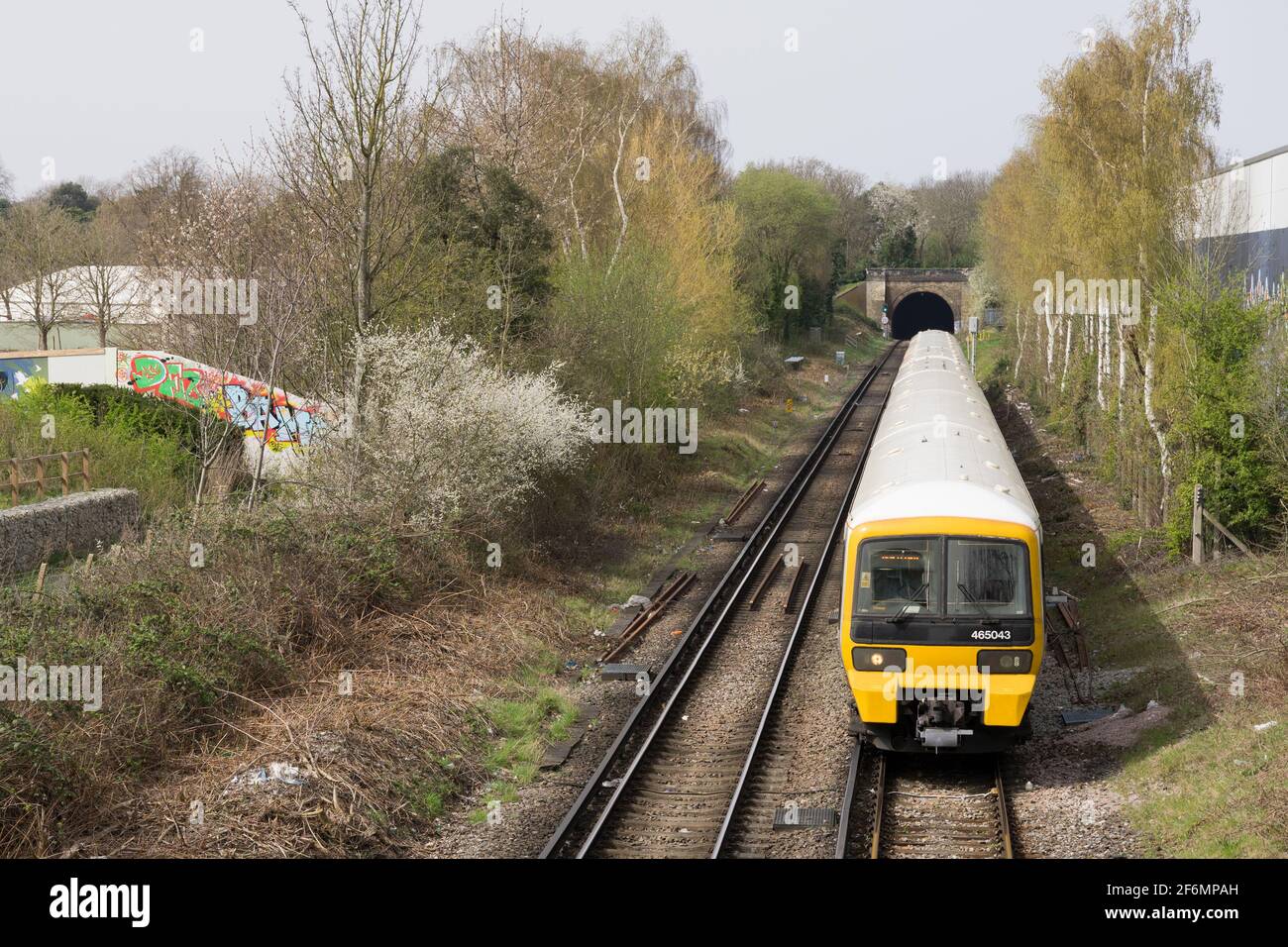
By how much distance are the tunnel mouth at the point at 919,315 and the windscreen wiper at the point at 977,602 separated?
82.7 metres

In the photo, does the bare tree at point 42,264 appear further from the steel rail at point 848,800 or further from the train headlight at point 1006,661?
the train headlight at point 1006,661

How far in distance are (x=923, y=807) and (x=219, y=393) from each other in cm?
1760

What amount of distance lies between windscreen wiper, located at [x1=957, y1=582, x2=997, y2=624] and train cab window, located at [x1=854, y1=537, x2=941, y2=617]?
8.6 inches

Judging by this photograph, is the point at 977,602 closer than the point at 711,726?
Yes

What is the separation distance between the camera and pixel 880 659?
1091 cm

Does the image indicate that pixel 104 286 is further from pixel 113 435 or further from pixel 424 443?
pixel 424 443

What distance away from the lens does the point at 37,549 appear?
17.5 meters

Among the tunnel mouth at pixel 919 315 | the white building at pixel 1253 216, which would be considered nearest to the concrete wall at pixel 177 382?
the white building at pixel 1253 216

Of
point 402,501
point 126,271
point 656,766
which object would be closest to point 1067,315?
point 402,501

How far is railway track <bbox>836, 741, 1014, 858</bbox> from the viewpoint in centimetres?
970

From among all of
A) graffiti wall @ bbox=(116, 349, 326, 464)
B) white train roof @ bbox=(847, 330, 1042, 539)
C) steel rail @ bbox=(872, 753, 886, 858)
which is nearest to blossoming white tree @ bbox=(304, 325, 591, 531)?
graffiti wall @ bbox=(116, 349, 326, 464)

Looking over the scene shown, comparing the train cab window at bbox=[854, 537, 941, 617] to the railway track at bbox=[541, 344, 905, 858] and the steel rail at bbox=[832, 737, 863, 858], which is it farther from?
the railway track at bbox=[541, 344, 905, 858]

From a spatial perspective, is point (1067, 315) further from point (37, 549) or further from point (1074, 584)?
point (37, 549)

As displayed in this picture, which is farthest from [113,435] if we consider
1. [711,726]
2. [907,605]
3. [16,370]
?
[907,605]
